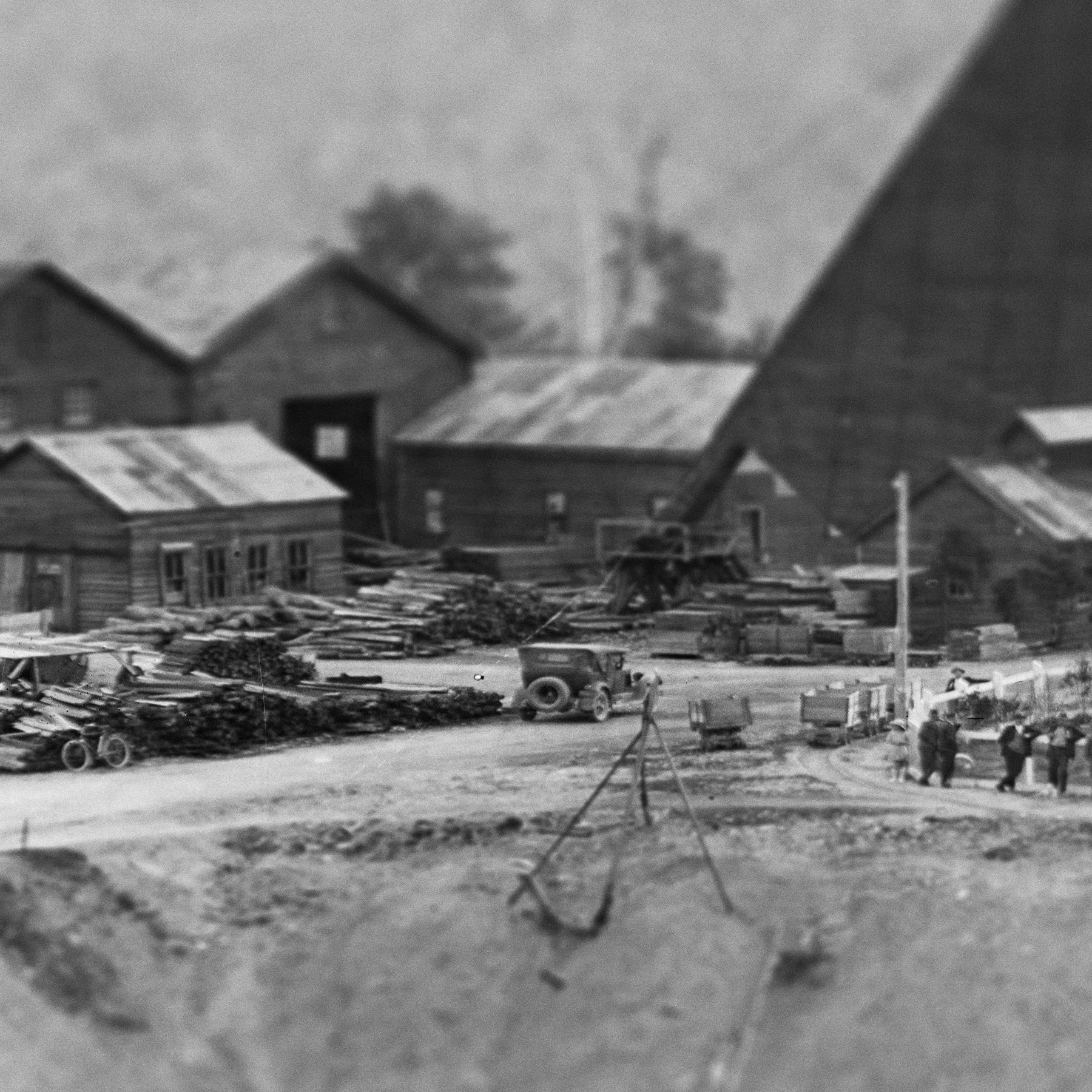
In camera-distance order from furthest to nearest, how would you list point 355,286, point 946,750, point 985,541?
point 355,286 → point 985,541 → point 946,750

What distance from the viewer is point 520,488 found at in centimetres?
7362

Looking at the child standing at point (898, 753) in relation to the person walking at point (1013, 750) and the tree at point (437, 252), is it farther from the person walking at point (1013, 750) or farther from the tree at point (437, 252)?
the tree at point (437, 252)

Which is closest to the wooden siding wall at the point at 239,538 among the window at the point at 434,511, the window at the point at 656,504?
the window at the point at 656,504

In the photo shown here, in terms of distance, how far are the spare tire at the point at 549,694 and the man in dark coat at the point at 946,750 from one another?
7.44 metres

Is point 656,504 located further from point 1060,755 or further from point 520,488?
point 1060,755

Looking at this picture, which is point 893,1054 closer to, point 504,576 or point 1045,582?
point 1045,582

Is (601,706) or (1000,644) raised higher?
(1000,644)

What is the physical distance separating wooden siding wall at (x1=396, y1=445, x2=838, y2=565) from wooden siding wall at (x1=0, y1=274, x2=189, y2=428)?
723 centimetres

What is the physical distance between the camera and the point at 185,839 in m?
40.2

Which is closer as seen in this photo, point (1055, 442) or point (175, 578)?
point (1055, 442)

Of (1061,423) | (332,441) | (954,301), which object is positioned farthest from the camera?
(332,441)

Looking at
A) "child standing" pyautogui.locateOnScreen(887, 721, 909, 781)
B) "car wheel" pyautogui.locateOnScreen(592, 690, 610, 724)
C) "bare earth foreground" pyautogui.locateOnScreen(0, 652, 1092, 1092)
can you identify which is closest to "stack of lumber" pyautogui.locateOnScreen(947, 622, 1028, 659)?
"child standing" pyautogui.locateOnScreen(887, 721, 909, 781)

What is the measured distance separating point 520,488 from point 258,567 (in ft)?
40.2

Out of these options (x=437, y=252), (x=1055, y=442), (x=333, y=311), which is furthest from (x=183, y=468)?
(x=437, y=252)
